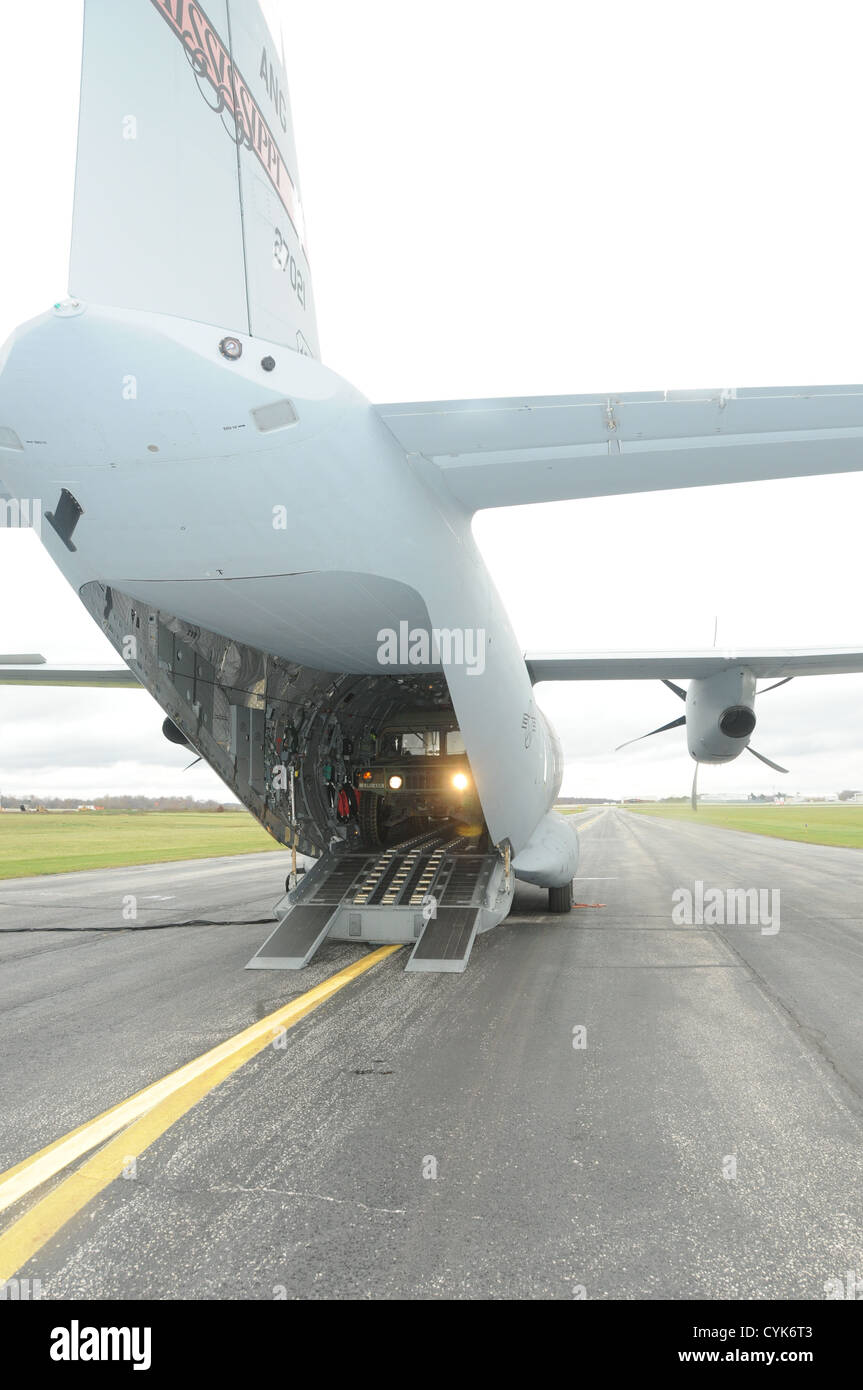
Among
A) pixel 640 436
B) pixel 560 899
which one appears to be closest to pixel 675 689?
pixel 560 899

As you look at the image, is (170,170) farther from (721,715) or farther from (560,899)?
(721,715)

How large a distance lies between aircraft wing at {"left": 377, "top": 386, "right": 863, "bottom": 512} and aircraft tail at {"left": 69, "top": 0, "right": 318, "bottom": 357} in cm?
111

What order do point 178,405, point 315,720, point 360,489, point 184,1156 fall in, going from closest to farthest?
point 184,1156 → point 178,405 → point 360,489 → point 315,720

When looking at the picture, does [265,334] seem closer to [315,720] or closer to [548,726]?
[315,720]

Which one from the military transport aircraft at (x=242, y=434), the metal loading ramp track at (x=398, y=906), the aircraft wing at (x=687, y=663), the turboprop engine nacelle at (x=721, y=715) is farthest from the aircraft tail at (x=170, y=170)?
the turboprop engine nacelle at (x=721, y=715)

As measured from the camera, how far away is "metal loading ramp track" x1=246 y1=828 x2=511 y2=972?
22.7 ft

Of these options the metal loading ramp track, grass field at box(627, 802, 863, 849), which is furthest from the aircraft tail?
grass field at box(627, 802, 863, 849)

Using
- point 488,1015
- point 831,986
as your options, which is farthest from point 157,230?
point 831,986

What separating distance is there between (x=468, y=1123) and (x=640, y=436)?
3.59 m

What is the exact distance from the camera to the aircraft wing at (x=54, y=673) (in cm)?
1199

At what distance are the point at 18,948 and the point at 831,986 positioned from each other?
7.76m

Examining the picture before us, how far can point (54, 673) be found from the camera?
1225 cm

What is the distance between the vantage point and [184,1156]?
3.12 meters

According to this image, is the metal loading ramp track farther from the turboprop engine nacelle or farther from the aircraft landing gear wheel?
the turboprop engine nacelle
